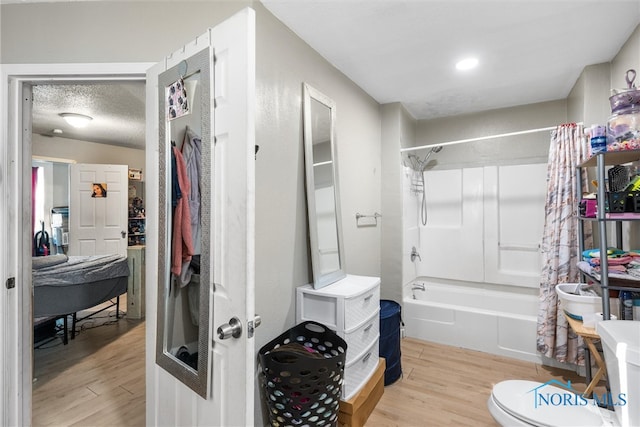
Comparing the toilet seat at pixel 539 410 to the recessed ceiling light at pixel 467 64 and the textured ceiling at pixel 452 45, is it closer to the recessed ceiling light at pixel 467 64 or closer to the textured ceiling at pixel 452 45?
the textured ceiling at pixel 452 45

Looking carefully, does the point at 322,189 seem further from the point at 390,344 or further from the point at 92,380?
the point at 92,380

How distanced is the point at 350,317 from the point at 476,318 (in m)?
1.66

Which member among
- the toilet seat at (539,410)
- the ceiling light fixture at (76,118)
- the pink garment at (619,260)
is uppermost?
the ceiling light fixture at (76,118)

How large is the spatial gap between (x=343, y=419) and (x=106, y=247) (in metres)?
4.54

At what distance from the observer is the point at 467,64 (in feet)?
7.63

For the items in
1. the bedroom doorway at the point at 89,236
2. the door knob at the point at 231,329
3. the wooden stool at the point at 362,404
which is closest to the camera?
the door knob at the point at 231,329

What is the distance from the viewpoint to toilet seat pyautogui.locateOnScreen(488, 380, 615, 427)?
1248 mm

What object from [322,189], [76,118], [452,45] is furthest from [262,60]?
[76,118]

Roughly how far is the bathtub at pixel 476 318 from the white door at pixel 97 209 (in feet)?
14.5

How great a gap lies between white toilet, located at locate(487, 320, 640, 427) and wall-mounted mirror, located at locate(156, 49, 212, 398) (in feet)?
4.40

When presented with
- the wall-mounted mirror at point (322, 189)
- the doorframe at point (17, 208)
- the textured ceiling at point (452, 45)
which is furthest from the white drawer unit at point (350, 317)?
the textured ceiling at point (452, 45)

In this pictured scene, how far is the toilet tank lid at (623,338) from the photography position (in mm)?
1112

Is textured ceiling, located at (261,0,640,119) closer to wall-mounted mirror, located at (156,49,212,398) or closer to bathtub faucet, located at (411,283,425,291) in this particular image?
wall-mounted mirror, located at (156,49,212,398)

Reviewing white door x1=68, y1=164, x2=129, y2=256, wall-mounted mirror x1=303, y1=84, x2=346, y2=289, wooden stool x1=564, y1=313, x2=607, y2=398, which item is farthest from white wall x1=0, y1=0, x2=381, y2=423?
white door x1=68, y1=164, x2=129, y2=256
